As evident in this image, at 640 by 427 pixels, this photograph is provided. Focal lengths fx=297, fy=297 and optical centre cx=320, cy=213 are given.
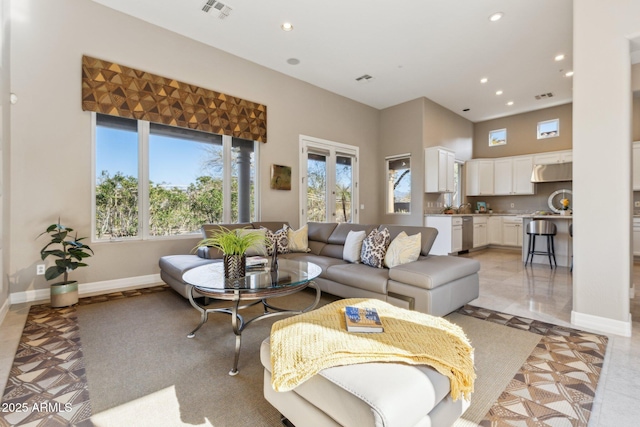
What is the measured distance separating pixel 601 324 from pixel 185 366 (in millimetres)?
3446

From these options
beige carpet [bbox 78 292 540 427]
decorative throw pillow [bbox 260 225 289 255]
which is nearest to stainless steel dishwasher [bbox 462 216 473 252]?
beige carpet [bbox 78 292 540 427]

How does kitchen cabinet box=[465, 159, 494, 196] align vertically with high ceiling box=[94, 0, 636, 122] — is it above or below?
below

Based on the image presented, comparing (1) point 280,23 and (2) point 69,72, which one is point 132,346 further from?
(1) point 280,23

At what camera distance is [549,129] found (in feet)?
24.1

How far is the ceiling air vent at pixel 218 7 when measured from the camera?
11.8 feet

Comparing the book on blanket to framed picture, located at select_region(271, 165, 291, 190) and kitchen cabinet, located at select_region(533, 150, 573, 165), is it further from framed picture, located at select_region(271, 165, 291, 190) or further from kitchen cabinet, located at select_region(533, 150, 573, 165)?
kitchen cabinet, located at select_region(533, 150, 573, 165)

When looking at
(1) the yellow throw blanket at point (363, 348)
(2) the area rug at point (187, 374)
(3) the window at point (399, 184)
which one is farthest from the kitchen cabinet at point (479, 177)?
(1) the yellow throw blanket at point (363, 348)

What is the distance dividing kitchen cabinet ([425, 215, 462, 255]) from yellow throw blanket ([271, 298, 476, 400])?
16.7 feet

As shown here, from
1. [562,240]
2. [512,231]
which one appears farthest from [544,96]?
[562,240]

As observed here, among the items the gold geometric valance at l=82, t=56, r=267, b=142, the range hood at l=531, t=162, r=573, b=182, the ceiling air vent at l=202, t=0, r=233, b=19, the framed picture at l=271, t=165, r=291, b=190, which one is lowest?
the framed picture at l=271, t=165, r=291, b=190

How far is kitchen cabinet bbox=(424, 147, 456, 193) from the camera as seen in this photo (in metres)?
6.38

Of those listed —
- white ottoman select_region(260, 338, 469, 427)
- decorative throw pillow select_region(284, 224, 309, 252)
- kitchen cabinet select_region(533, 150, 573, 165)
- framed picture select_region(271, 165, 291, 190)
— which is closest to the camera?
white ottoman select_region(260, 338, 469, 427)

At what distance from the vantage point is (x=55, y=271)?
→ 3.12 m

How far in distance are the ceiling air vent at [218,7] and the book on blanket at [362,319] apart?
3878 mm
